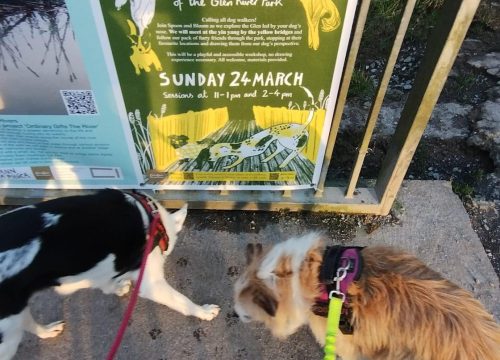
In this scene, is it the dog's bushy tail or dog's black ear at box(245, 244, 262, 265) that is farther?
dog's black ear at box(245, 244, 262, 265)

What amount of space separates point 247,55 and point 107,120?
3.35 feet

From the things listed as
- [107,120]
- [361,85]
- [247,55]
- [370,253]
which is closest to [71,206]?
[107,120]

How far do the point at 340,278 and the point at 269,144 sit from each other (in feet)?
3.82

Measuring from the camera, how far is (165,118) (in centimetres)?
255

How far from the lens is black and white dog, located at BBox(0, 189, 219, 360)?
1.85m

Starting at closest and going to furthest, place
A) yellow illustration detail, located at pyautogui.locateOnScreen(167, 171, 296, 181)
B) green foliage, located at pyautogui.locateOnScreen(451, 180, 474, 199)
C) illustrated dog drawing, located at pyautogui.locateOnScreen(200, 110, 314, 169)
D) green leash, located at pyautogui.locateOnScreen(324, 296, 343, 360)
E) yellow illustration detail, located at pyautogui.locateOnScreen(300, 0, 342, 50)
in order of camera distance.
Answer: green leash, located at pyautogui.locateOnScreen(324, 296, 343, 360) → yellow illustration detail, located at pyautogui.locateOnScreen(300, 0, 342, 50) → illustrated dog drawing, located at pyautogui.locateOnScreen(200, 110, 314, 169) → yellow illustration detail, located at pyautogui.locateOnScreen(167, 171, 296, 181) → green foliage, located at pyautogui.locateOnScreen(451, 180, 474, 199)

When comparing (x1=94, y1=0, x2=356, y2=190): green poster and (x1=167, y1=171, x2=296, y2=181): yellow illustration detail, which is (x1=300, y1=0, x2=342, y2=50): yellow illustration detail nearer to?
(x1=94, y1=0, x2=356, y2=190): green poster

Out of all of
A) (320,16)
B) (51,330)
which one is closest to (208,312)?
(51,330)

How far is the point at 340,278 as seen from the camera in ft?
6.03

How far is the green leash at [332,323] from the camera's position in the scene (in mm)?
1727

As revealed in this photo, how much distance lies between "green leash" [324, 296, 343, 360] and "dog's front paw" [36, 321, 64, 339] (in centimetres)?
179

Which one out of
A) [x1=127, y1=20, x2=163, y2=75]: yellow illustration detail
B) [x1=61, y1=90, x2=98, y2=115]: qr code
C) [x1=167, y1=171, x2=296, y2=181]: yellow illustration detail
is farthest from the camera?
[x1=167, y1=171, x2=296, y2=181]: yellow illustration detail

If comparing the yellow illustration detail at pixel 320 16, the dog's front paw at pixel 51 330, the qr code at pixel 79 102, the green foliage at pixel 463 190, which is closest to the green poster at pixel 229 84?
the yellow illustration detail at pixel 320 16

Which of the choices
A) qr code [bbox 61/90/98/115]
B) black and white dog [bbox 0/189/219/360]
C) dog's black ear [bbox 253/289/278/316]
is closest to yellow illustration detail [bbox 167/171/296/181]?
black and white dog [bbox 0/189/219/360]
